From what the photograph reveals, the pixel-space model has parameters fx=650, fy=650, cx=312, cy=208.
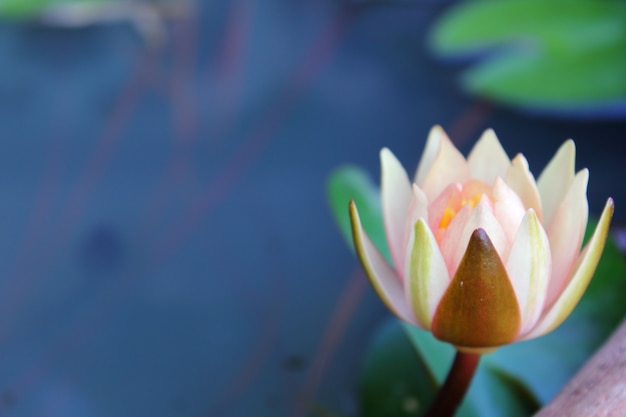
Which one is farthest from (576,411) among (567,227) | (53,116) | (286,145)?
(53,116)

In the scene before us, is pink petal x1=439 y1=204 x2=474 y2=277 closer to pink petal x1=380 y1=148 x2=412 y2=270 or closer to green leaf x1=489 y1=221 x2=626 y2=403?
pink petal x1=380 y1=148 x2=412 y2=270

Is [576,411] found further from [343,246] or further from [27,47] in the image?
[27,47]

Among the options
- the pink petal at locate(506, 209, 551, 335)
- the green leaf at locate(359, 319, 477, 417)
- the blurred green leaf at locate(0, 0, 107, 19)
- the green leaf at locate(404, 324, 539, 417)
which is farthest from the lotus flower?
the blurred green leaf at locate(0, 0, 107, 19)

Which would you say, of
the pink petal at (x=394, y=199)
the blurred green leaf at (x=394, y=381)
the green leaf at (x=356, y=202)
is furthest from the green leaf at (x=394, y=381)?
the pink petal at (x=394, y=199)

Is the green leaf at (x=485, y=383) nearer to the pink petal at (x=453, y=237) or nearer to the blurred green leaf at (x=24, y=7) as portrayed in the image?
the pink petal at (x=453, y=237)

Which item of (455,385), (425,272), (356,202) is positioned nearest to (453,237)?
(425,272)

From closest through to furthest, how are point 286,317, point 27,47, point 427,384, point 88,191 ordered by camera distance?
point 427,384
point 286,317
point 88,191
point 27,47
